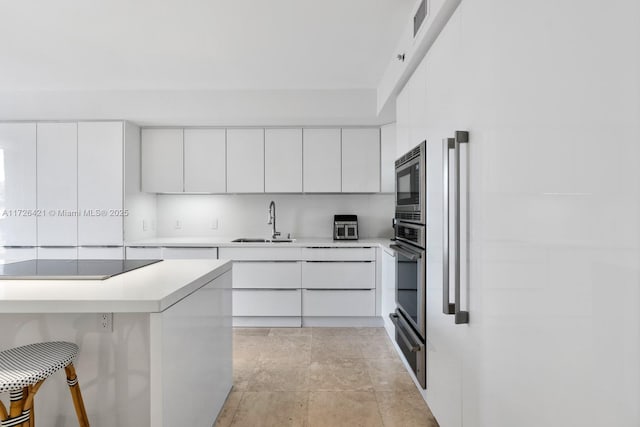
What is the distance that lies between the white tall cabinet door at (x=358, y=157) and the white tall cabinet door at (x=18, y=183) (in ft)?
10.9

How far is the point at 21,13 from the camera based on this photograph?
7.34 feet

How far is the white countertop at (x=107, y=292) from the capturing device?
49.6 inches

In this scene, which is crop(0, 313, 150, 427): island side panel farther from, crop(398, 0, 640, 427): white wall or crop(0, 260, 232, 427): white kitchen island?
crop(398, 0, 640, 427): white wall

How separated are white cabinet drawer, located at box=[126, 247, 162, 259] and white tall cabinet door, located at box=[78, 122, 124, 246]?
0.50 feet

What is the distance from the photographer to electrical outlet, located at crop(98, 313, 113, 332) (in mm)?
1525

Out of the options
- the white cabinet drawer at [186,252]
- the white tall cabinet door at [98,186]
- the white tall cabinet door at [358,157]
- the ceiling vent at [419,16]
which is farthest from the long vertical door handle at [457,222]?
the white tall cabinet door at [98,186]

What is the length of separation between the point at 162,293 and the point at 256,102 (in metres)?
2.67

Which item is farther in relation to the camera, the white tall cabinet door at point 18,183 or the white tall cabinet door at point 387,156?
Result: the white tall cabinet door at point 387,156

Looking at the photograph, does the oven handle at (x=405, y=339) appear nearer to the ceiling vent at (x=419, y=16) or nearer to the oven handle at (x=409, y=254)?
the oven handle at (x=409, y=254)

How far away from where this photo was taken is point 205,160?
3936mm

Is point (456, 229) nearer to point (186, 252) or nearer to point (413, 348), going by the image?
point (413, 348)

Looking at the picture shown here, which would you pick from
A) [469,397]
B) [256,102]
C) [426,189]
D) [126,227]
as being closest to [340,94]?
[256,102]

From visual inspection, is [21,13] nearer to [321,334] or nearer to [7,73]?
[7,73]

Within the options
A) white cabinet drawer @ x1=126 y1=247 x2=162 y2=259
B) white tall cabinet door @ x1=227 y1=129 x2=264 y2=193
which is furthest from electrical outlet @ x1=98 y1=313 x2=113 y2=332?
white tall cabinet door @ x1=227 y1=129 x2=264 y2=193
